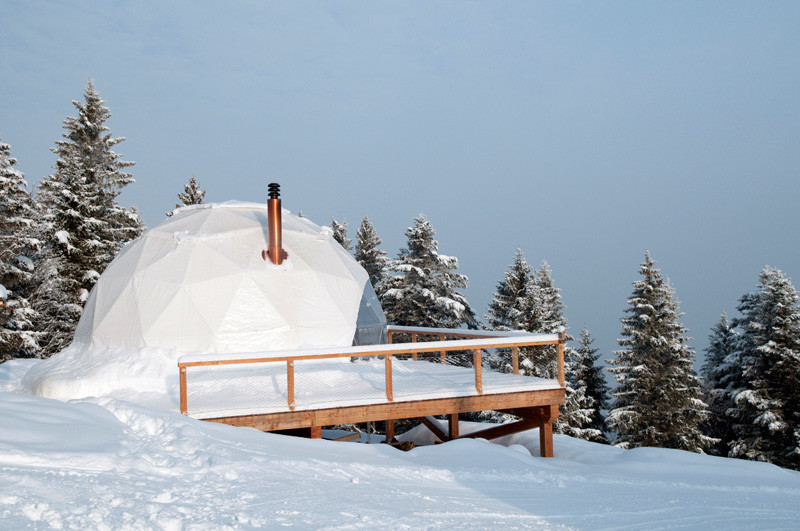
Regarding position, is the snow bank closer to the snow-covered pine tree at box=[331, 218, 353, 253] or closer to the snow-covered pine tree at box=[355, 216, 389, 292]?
the snow-covered pine tree at box=[355, 216, 389, 292]

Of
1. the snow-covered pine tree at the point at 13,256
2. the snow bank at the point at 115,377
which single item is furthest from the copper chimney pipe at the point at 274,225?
the snow-covered pine tree at the point at 13,256

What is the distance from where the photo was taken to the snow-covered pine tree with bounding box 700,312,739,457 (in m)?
23.7

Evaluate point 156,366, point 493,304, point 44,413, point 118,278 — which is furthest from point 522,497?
point 493,304

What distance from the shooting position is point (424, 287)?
75.2ft

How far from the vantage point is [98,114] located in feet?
73.7

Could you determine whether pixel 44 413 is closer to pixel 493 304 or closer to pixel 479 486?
pixel 479 486

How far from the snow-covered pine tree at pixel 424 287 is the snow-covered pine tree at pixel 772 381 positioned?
1077 centimetres

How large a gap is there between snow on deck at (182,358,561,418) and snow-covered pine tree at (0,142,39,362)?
1104 centimetres

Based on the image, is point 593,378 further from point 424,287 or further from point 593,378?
point 424,287

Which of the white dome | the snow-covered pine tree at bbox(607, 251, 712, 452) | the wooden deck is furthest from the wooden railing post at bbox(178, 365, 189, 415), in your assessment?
the snow-covered pine tree at bbox(607, 251, 712, 452)

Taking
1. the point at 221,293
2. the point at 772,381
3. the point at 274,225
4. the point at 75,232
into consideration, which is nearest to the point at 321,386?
the point at 221,293

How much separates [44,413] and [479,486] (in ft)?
13.2

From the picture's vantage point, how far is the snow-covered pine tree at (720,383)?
23.7m

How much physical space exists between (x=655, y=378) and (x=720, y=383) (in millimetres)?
5108
